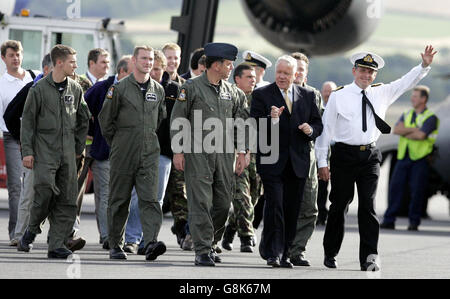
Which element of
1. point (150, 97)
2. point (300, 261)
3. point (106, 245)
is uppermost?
point (150, 97)

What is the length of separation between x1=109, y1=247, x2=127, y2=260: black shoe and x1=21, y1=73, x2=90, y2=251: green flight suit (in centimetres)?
40

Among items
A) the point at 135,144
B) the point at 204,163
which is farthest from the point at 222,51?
the point at 135,144

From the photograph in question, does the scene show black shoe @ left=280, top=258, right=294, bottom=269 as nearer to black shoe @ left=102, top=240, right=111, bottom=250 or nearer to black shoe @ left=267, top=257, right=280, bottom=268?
black shoe @ left=267, top=257, right=280, bottom=268

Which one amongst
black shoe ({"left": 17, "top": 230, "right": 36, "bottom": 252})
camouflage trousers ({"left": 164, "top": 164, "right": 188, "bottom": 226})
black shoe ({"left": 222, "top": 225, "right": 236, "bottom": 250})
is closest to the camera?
black shoe ({"left": 17, "top": 230, "right": 36, "bottom": 252})

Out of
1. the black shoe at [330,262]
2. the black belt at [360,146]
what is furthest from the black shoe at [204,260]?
the black belt at [360,146]

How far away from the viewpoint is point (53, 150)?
901 centimetres

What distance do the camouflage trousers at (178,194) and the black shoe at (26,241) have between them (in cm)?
160

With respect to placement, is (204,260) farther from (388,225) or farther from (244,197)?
(388,225)

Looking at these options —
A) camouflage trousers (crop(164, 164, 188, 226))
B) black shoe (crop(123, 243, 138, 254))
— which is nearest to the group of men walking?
black shoe (crop(123, 243, 138, 254))

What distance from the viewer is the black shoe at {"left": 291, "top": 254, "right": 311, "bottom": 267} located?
9227mm

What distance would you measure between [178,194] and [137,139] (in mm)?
1676

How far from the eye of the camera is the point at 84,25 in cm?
1573
